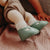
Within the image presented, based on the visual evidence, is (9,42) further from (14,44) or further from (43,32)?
(43,32)

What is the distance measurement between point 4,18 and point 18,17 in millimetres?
134

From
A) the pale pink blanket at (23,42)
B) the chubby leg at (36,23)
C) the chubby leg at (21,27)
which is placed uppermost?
the chubby leg at (21,27)

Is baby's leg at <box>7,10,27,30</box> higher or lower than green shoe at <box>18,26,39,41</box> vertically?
higher

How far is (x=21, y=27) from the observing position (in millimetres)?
573

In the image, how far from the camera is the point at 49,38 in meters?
0.58

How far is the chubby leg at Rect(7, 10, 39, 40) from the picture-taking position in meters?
0.54

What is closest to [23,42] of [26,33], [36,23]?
[26,33]

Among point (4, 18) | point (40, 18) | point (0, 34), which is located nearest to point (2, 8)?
point (4, 18)

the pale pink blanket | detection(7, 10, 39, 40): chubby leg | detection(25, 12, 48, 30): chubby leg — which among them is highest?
detection(7, 10, 39, 40): chubby leg

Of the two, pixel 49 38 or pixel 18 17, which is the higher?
pixel 18 17

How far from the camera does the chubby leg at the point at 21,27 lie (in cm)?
54

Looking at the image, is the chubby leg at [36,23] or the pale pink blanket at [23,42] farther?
the chubby leg at [36,23]

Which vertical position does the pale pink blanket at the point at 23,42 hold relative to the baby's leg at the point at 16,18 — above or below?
below

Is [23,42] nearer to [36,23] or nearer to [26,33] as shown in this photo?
[26,33]
